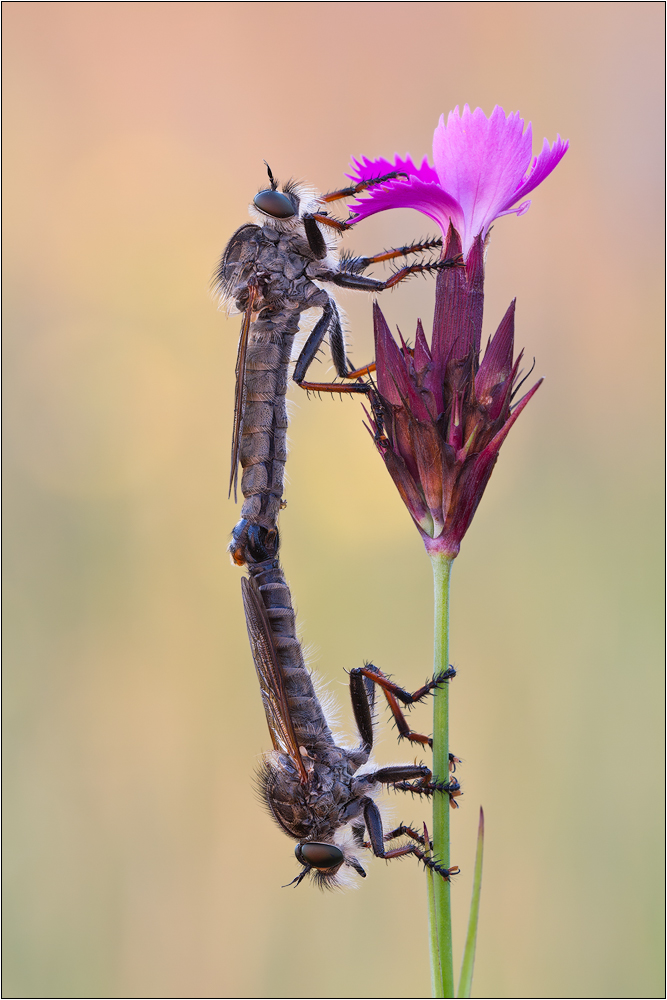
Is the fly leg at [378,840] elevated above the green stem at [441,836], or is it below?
below

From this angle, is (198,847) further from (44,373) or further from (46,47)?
(46,47)

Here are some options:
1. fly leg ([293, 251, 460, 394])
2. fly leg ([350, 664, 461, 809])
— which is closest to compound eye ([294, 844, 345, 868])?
fly leg ([350, 664, 461, 809])

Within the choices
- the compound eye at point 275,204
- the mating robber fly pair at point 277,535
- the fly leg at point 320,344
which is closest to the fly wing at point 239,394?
the mating robber fly pair at point 277,535

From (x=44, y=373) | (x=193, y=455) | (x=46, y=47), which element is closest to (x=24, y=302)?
(x=44, y=373)

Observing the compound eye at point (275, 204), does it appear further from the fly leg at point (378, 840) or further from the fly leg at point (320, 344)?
the fly leg at point (378, 840)

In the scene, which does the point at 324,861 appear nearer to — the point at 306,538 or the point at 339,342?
the point at 339,342

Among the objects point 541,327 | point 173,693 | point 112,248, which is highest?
point 112,248

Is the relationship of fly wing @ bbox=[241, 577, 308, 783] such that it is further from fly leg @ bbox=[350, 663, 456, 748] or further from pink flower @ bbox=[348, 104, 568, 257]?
pink flower @ bbox=[348, 104, 568, 257]
